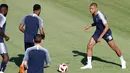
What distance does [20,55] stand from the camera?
54.5 feet

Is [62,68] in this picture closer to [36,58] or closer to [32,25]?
[32,25]

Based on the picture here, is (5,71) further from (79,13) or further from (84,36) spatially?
(79,13)

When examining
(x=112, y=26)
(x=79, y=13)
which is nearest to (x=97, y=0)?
(x=79, y=13)

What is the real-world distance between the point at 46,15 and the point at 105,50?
5577 millimetres

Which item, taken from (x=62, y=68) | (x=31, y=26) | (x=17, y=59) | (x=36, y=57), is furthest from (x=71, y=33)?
(x=36, y=57)

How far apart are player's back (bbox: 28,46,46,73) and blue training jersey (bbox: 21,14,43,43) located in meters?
3.18

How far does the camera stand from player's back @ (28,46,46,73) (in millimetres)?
10312

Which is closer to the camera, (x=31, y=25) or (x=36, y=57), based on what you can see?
(x=36, y=57)

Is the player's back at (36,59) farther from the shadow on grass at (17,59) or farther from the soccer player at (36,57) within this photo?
the shadow on grass at (17,59)

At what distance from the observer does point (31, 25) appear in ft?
44.4

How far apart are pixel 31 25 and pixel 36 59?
3.36 metres

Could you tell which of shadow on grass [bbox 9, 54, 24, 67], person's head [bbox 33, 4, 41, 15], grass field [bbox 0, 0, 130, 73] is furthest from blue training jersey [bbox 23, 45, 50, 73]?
shadow on grass [bbox 9, 54, 24, 67]

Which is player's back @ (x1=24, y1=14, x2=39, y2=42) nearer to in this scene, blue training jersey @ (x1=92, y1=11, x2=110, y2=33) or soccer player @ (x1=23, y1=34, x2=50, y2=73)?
blue training jersey @ (x1=92, y1=11, x2=110, y2=33)

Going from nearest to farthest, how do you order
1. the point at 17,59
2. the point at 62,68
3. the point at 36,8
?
1. the point at 36,8
2. the point at 62,68
3. the point at 17,59
